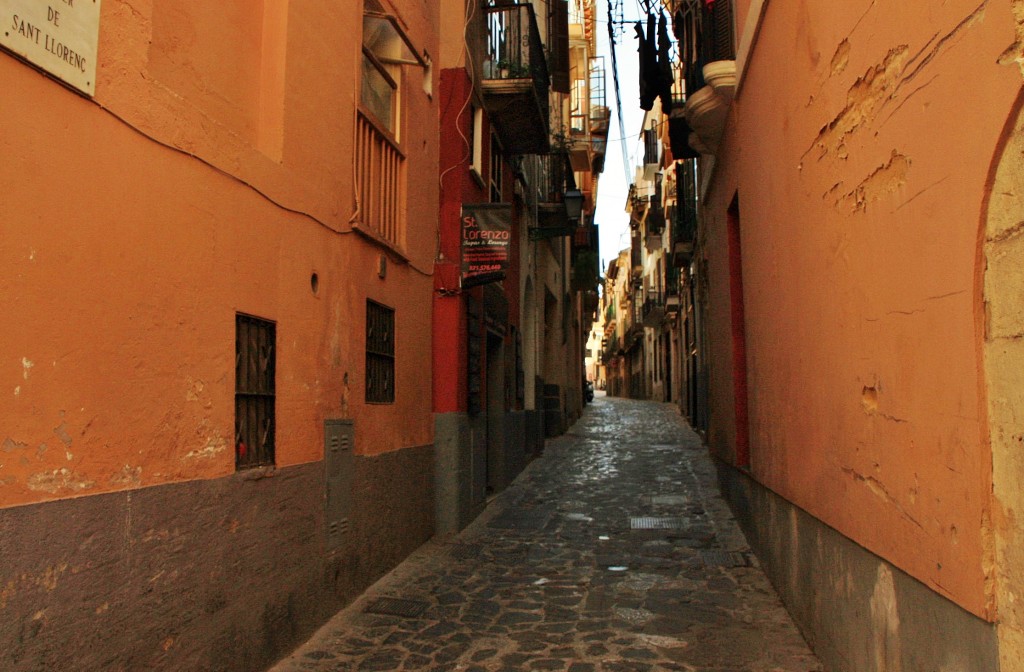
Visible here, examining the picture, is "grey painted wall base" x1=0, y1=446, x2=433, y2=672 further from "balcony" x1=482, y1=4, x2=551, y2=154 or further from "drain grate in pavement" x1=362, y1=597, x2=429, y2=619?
"balcony" x1=482, y1=4, x2=551, y2=154

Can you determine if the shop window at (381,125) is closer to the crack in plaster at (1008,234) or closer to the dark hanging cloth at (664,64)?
the dark hanging cloth at (664,64)

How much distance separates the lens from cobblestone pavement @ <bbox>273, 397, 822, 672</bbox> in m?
5.16

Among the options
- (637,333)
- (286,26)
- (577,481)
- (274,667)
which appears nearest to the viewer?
(274,667)

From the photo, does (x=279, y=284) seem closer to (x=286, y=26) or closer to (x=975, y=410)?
(x=286, y=26)

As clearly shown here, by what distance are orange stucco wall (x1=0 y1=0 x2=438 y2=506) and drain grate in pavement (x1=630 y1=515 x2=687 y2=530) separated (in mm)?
3806

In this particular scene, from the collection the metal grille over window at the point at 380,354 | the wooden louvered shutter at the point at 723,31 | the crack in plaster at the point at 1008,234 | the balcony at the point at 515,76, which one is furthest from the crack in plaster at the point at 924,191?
the balcony at the point at 515,76

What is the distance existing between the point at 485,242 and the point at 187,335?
523 cm

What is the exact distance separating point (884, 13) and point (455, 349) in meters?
6.13

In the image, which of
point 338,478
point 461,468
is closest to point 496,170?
point 461,468

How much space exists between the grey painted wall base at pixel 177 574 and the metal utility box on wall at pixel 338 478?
9 centimetres

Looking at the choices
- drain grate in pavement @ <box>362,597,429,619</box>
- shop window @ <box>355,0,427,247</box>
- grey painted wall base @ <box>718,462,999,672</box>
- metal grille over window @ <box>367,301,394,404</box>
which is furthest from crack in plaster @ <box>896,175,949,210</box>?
metal grille over window @ <box>367,301,394,404</box>

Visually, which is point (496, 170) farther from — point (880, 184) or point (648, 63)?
point (880, 184)

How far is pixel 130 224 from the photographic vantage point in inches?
146

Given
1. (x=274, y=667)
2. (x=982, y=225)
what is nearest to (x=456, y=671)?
(x=274, y=667)
